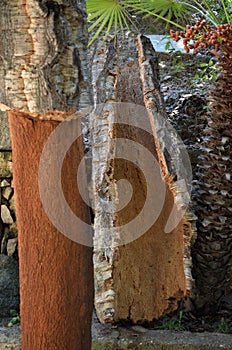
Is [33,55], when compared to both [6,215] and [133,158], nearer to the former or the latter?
[133,158]

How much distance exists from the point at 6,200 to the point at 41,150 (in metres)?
1.69

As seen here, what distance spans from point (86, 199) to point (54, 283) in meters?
0.29

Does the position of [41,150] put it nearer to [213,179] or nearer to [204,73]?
[213,179]

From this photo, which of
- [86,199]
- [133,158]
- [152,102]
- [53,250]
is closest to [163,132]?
[152,102]

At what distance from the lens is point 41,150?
1.64 m

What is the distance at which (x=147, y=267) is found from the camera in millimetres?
2922

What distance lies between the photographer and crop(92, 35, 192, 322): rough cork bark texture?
262 centimetres

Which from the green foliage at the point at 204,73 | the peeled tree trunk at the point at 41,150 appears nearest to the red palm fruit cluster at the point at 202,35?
the peeled tree trunk at the point at 41,150

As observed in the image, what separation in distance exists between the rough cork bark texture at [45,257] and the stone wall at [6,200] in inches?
59.5

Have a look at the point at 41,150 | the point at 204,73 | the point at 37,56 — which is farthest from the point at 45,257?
the point at 204,73

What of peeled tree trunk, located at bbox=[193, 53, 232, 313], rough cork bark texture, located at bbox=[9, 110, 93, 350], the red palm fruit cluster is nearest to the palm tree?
peeled tree trunk, located at bbox=[193, 53, 232, 313]

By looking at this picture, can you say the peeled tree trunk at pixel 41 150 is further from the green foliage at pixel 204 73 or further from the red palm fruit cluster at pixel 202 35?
the green foliage at pixel 204 73

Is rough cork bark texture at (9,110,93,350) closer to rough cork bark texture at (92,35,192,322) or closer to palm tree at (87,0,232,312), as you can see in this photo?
rough cork bark texture at (92,35,192,322)

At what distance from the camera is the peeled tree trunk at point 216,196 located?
2.67 meters
